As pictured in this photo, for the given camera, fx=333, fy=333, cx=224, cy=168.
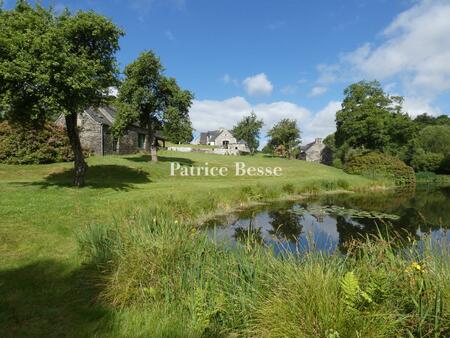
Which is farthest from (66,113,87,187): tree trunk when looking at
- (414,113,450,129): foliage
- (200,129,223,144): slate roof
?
(414,113,450,129): foliage

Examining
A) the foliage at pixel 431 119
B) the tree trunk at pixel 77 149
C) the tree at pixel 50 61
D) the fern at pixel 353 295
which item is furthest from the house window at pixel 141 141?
the foliage at pixel 431 119

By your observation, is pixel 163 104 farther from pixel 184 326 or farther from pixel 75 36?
pixel 184 326

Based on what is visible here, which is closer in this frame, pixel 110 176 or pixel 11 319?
pixel 11 319

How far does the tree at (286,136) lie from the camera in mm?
67000

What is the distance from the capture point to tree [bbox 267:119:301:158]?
67.0 m

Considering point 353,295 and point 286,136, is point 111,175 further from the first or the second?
point 286,136

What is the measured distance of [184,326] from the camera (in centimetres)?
514

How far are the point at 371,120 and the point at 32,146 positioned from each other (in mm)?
45963

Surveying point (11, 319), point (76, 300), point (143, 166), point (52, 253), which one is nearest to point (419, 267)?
point (76, 300)

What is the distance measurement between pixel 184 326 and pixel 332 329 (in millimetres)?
2247

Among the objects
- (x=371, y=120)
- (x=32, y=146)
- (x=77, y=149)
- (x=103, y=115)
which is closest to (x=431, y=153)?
(x=371, y=120)

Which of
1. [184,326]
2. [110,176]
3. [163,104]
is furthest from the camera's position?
[163,104]

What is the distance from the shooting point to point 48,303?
629 centimetres

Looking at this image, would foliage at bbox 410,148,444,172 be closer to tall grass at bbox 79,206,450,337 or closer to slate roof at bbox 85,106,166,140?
slate roof at bbox 85,106,166,140
